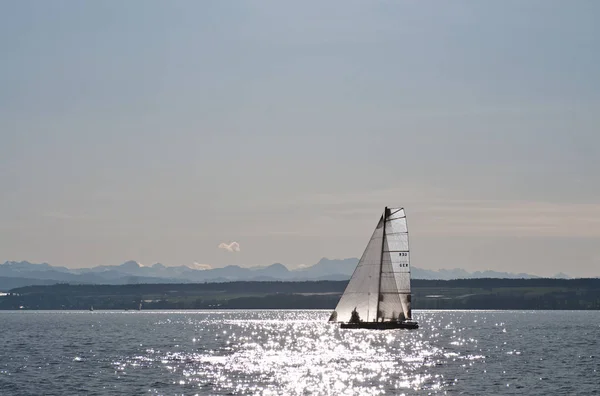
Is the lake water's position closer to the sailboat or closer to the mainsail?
the sailboat

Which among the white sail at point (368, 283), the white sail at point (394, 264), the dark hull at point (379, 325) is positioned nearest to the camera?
the white sail at point (394, 264)

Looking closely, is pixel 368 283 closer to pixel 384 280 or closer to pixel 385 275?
pixel 384 280

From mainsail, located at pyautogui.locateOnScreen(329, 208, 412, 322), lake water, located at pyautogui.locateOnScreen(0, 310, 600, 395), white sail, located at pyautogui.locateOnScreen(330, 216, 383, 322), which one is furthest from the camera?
white sail, located at pyautogui.locateOnScreen(330, 216, 383, 322)

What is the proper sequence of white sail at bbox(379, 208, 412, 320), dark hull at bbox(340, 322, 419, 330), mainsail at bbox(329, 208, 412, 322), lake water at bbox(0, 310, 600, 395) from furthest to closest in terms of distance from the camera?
1. dark hull at bbox(340, 322, 419, 330)
2. mainsail at bbox(329, 208, 412, 322)
3. white sail at bbox(379, 208, 412, 320)
4. lake water at bbox(0, 310, 600, 395)

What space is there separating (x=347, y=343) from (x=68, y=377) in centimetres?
6610

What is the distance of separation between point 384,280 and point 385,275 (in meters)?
0.88

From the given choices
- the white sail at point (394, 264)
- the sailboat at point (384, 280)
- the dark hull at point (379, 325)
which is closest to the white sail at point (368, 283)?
the sailboat at point (384, 280)

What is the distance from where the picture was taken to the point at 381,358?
116 meters

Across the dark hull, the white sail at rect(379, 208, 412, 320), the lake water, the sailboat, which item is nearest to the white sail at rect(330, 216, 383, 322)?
the sailboat

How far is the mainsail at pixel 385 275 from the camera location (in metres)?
156

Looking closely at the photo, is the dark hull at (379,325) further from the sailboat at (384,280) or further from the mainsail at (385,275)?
the mainsail at (385,275)

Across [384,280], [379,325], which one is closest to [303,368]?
[379,325]

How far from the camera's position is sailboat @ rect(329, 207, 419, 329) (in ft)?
513

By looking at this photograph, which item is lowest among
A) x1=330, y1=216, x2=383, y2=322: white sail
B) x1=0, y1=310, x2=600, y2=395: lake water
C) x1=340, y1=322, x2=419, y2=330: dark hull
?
x1=0, y1=310, x2=600, y2=395: lake water
